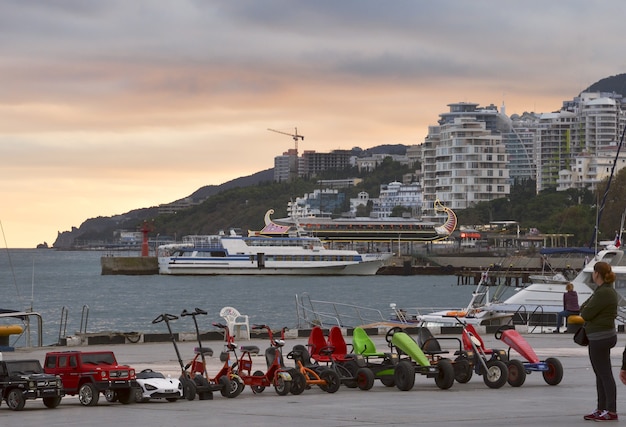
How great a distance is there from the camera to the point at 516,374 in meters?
21.5

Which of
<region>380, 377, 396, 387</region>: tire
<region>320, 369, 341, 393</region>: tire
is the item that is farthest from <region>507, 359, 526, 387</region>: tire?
<region>320, 369, 341, 393</region>: tire

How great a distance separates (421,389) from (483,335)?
1661 centimetres

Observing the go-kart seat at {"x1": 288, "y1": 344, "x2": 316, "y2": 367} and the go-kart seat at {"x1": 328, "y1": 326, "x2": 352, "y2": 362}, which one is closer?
the go-kart seat at {"x1": 288, "y1": 344, "x2": 316, "y2": 367}

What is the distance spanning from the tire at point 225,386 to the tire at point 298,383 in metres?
0.96

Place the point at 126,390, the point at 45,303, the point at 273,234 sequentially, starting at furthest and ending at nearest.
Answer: the point at 273,234
the point at 45,303
the point at 126,390

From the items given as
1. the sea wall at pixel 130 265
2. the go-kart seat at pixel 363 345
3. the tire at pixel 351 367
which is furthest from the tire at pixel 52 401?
the sea wall at pixel 130 265

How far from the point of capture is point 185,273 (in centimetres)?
16550

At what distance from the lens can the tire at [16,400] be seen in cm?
1883

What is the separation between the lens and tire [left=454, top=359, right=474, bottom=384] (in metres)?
22.0

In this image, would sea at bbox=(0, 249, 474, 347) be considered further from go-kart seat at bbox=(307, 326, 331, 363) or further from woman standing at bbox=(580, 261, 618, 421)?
woman standing at bbox=(580, 261, 618, 421)

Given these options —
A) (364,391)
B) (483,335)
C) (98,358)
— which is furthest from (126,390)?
(483,335)

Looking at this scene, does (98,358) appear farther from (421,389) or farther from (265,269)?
(265,269)

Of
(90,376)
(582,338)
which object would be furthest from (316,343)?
(582,338)

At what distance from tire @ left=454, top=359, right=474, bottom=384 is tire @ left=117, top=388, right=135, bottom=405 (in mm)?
5429
